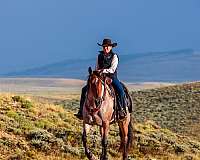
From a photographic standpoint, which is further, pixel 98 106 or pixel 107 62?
pixel 107 62

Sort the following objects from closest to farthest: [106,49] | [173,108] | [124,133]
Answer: [106,49] < [124,133] < [173,108]

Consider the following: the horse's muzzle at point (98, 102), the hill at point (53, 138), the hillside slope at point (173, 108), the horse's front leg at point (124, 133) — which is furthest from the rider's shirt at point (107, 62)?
the hillside slope at point (173, 108)

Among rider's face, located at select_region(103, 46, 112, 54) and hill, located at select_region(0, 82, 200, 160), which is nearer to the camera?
rider's face, located at select_region(103, 46, 112, 54)

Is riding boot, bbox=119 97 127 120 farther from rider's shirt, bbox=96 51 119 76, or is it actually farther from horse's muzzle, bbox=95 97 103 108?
horse's muzzle, bbox=95 97 103 108

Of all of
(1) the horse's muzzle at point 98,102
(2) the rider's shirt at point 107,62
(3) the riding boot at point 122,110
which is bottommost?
(3) the riding boot at point 122,110

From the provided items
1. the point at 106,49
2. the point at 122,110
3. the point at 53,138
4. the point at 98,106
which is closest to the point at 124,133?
the point at 122,110

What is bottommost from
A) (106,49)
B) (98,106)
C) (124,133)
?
(124,133)

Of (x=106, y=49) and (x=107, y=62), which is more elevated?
(x=106, y=49)

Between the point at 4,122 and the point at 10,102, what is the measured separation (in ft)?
13.0

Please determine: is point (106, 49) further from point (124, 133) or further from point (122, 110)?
point (124, 133)

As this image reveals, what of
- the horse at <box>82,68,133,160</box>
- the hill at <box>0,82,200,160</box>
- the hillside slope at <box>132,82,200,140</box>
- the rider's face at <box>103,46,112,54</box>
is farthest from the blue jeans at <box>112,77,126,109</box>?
the hillside slope at <box>132,82,200,140</box>

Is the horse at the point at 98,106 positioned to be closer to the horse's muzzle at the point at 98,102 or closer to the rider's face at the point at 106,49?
the horse's muzzle at the point at 98,102

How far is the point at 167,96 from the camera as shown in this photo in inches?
2324

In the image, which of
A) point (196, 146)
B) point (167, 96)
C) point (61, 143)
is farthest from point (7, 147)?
point (167, 96)
